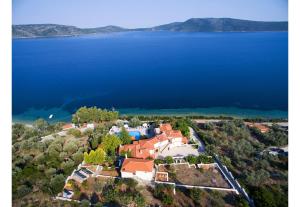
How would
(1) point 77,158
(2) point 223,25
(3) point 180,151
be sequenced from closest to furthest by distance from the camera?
(1) point 77,158
(3) point 180,151
(2) point 223,25

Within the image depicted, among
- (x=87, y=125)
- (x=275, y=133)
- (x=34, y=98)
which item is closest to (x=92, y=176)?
(x=87, y=125)

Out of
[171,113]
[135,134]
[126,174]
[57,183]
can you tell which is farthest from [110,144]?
[171,113]

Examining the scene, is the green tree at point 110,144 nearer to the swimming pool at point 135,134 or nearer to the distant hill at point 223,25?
the swimming pool at point 135,134

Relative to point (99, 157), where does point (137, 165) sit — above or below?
below

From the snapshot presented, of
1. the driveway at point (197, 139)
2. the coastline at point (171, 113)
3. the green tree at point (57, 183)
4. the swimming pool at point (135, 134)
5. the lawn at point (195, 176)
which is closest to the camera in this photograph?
the green tree at point (57, 183)

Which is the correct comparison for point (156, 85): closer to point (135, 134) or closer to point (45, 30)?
point (135, 134)

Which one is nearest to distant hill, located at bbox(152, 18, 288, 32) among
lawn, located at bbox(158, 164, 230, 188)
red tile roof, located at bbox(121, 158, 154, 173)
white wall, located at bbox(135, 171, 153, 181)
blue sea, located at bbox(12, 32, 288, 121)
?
blue sea, located at bbox(12, 32, 288, 121)

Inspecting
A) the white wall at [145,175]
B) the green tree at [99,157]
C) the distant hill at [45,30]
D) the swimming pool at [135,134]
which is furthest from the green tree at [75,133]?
the distant hill at [45,30]
